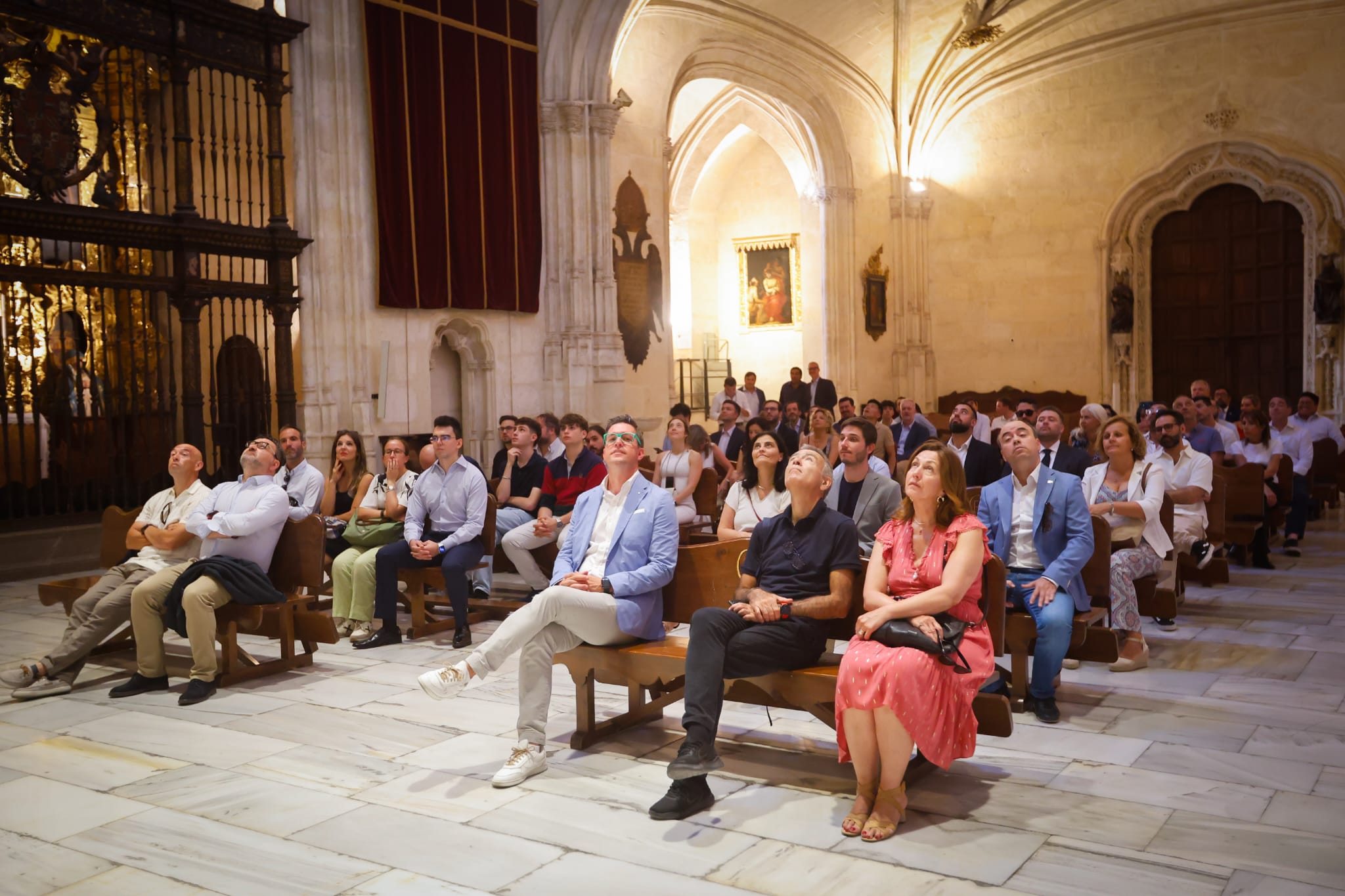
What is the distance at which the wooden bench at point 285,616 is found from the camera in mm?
5613

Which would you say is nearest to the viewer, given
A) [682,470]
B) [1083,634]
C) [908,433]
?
[1083,634]

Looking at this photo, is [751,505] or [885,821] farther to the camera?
[751,505]

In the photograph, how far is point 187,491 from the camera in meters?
5.88

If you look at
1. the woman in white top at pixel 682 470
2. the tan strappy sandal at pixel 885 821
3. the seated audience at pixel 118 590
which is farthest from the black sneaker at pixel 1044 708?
the seated audience at pixel 118 590

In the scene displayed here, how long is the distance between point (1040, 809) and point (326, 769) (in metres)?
2.64

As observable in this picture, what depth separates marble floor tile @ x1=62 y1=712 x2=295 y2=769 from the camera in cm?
449

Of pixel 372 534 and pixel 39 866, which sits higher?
pixel 372 534

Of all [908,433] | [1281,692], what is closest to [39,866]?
[1281,692]

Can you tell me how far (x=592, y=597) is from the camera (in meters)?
4.30

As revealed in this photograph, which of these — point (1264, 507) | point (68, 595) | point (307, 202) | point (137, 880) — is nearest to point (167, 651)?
point (68, 595)

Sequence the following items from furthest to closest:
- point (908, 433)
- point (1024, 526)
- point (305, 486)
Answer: point (908, 433), point (305, 486), point (1024, 526)

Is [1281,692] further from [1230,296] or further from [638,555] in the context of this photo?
[1230,296]

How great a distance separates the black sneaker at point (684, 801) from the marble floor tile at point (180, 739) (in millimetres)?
1796

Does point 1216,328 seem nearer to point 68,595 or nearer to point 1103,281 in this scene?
point 1103,281
